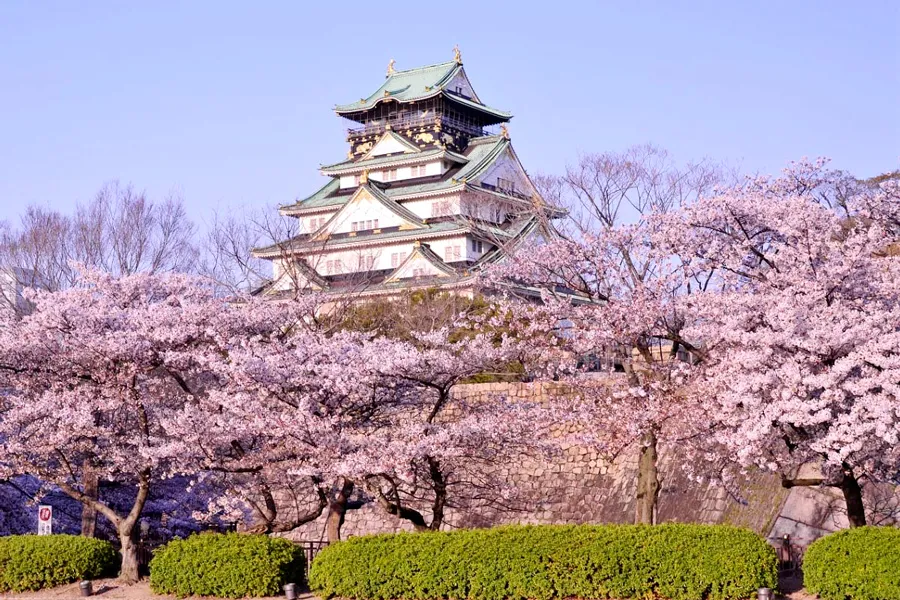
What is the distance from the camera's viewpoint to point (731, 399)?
15.5 metres

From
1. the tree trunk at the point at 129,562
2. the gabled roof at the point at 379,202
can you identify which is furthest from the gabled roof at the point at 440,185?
the tree trunk at the point at 129,562

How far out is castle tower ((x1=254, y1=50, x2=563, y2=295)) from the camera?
138 feet

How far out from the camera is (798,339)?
15016 millimetres

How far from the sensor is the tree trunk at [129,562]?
17250 mm

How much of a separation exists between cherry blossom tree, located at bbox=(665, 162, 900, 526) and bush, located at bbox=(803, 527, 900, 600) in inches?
46.8

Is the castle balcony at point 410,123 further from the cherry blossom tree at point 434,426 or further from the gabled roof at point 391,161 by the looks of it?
the cherry blossom tree at point 434,426

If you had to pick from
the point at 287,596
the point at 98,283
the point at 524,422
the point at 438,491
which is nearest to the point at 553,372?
the point at 524,422

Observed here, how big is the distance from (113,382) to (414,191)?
3116cm

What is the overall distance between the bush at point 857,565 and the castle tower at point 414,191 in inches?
962

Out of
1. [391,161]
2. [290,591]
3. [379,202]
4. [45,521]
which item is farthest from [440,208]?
[290,591]

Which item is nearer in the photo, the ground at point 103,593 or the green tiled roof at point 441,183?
the ground at point 103,593

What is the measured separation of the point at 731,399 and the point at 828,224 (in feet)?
9.96

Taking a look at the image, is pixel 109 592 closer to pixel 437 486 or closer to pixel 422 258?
pixel 437 486

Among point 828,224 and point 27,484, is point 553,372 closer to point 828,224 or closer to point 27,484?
point 828,224
